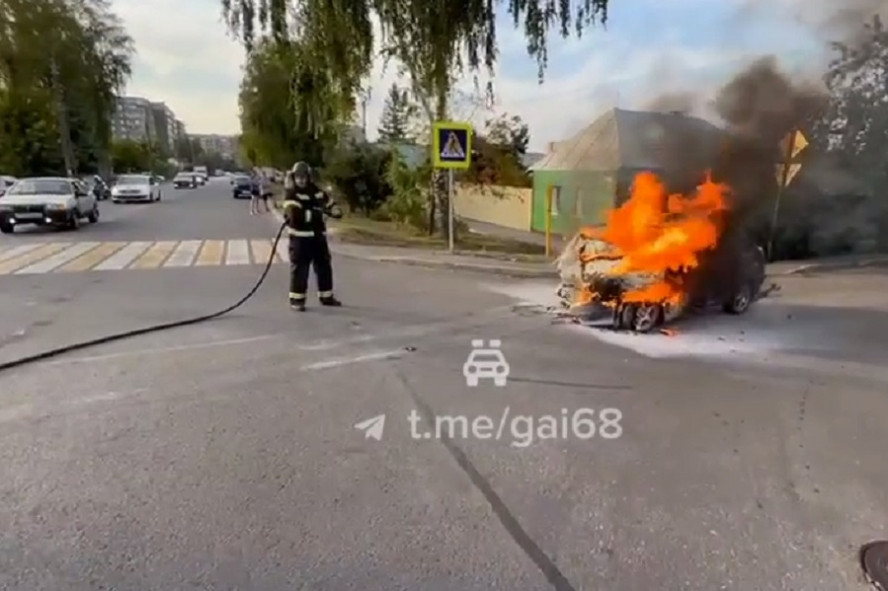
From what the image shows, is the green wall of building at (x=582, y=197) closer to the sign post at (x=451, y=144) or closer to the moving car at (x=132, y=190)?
the sign post at (x=451, y=144)

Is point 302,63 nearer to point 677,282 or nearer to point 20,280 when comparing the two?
point 20,280

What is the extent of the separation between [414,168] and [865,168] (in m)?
9.67

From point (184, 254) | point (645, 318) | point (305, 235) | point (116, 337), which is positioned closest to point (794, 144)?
point (645, 318)

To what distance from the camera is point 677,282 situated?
711 cm

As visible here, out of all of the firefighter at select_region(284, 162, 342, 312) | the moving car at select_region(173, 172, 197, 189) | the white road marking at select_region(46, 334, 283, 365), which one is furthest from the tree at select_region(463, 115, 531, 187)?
the moving car at select_region(173, 172, 197, 189)

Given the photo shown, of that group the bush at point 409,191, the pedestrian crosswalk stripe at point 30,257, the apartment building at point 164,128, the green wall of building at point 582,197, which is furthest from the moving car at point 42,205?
the apartment building at point 164,128

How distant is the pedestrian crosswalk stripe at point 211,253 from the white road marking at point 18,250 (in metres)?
3.48

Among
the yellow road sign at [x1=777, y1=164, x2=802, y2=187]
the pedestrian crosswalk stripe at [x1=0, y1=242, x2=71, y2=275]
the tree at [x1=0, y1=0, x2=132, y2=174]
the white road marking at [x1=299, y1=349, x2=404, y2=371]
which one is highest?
the tree at [x1=0, y1=0, x2=132, y2=174]

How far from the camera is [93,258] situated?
1259 centimetres

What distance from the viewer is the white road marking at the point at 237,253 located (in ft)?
40.2

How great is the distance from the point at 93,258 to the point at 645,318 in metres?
10.6

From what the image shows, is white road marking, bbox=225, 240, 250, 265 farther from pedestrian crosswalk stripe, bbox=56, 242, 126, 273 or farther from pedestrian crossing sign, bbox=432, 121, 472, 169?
pedestrian crossing sign, bbox=432, 121, 472, 169

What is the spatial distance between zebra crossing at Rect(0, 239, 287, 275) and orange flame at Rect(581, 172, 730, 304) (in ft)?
23.6

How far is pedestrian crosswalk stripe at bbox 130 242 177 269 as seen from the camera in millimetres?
11695
